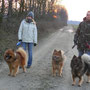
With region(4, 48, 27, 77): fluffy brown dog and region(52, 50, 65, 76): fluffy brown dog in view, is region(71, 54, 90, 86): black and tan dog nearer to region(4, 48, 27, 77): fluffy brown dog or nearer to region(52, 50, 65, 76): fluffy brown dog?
region(52, 50, 65, 76): fluffy brown dog

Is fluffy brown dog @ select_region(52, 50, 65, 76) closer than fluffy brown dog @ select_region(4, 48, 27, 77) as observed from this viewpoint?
No

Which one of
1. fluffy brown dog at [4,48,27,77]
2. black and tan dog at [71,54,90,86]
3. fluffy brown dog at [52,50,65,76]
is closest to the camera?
black and tan dog at [71,54,90,86]

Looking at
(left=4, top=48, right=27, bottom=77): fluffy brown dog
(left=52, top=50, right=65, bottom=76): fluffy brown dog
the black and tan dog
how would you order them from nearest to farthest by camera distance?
the black and tan dog → (left=4, top=48, right=27, bottom=77): fluffy brown dog → (left=52, top=50, right=65, bottom=76): fluffy brown dog

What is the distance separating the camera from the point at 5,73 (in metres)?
7.20

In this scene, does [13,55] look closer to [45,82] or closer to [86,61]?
[45,82]

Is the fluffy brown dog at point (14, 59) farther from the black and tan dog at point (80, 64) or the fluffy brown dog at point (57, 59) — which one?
the black and tan dog at point (80, 64)

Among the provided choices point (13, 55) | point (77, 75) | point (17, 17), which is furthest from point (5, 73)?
point (17, 17)

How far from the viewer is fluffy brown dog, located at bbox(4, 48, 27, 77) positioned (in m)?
6.34

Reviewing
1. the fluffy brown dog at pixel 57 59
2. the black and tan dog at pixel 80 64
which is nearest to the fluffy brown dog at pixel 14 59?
the fluffy brown dog at pixel 57 59

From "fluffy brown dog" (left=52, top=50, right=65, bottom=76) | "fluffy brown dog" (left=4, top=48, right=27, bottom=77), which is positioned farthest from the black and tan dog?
"fluffy brown dog" (left=4, top=48, right=27, bottom=77)

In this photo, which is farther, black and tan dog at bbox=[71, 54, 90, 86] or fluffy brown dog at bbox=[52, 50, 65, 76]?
fluffy brown dog at bbox=[52, 50, 65, 76]

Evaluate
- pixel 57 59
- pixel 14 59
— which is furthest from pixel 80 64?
pixel 14 59

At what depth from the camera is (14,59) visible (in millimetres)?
6523

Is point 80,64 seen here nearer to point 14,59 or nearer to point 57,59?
point 57,59
